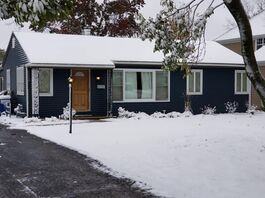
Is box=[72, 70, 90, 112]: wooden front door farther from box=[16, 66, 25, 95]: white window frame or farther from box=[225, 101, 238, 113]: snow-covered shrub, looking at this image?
box=[225, 101, 238, 113]: snow-covered shrub

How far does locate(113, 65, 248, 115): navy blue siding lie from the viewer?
21672 mm

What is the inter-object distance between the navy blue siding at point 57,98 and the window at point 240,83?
9169 millimetres

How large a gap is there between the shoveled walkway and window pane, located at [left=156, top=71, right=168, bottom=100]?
10.6 metres

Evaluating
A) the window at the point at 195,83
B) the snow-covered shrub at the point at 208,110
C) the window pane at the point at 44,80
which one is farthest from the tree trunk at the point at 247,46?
the snow-covered shrub at the point at 208,110

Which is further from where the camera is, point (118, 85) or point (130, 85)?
point (130, 85)

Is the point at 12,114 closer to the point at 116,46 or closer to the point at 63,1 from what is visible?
the point at 116,46

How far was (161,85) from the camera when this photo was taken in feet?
72.8

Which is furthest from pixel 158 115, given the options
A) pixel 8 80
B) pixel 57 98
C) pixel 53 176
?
pixel 53 176

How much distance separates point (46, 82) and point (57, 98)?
0.83 m

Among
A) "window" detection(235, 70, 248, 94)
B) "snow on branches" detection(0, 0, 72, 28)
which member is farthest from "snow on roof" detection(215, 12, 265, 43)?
"snow on branches" detection(0, 0, 72, 28)

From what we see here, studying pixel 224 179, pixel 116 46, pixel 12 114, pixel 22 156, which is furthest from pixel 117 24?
pixel 224 179

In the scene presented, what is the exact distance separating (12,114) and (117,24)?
18861 mm

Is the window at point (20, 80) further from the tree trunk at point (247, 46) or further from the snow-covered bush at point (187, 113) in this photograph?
the tree trunk at point (247, 46)

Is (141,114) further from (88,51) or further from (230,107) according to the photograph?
(230,107)
